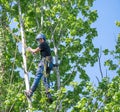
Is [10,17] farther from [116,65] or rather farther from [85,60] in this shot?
[116,65]

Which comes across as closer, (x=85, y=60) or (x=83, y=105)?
(x=83, y=105)

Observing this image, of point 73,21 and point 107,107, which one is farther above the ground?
point 73,21

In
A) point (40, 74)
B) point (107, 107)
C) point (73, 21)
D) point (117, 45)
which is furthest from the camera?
point (117, 45)

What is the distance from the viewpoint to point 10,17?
2130 centimetres

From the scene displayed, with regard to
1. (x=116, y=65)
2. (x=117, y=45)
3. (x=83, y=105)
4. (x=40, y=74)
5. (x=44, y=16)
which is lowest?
(x=83, y=105)

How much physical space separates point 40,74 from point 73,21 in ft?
29.5

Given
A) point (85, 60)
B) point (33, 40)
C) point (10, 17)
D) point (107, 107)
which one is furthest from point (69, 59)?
point (107, 107)

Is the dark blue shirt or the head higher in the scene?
the head

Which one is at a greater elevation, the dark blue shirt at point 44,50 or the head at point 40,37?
the head at point 40,37

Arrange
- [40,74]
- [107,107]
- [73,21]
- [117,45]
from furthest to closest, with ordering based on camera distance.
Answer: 1. [117,45]
2. [73,21]
3. [107,107]
4. [40,74]

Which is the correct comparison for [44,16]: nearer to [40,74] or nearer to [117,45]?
[117,45]

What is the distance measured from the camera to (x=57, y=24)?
811 inches

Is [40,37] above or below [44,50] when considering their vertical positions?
above

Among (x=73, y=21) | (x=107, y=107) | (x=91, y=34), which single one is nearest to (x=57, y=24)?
(x=73, y=21)
